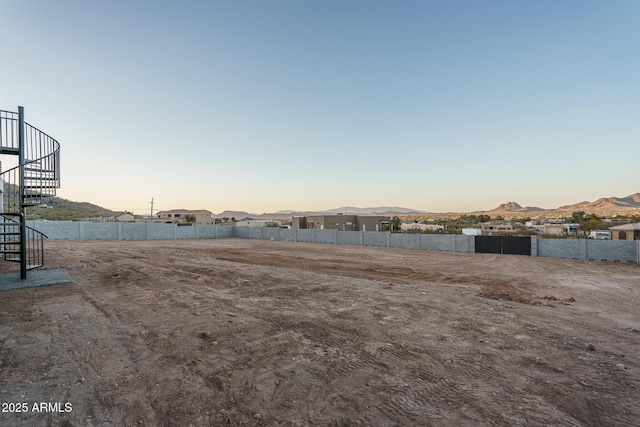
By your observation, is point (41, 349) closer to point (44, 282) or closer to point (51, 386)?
point (51, 386)

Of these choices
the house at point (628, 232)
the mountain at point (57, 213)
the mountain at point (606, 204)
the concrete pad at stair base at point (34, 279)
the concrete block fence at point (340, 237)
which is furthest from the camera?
the mountain at point (606, 204)

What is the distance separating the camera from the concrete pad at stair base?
796 centimetres

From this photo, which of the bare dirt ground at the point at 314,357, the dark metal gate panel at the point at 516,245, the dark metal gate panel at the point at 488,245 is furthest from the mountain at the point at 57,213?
the dark metal gate panel at the point at 516,245

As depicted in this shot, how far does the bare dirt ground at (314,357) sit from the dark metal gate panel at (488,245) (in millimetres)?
12110

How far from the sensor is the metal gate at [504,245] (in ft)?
62.6

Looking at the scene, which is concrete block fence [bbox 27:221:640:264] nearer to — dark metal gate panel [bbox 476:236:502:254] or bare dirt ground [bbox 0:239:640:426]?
dark metal gate panel [bbox 476:236:502:254]

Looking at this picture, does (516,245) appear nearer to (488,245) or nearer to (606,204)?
(488,245)

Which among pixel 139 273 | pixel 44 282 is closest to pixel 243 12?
pixel 139 273

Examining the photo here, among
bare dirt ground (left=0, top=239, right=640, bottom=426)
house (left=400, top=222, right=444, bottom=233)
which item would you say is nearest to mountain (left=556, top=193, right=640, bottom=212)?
house (left=400, top=222, right=444, bottom=233)

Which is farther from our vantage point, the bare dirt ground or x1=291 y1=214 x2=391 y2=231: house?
x1=291 y1=214 x2=391 y2=231: house

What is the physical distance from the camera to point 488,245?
20.6 meters

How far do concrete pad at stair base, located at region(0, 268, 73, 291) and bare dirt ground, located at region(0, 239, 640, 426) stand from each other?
0.61 m

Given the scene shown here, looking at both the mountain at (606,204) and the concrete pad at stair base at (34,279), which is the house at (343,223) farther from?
the mountain at (606,204)

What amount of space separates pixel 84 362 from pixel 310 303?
171 inches
